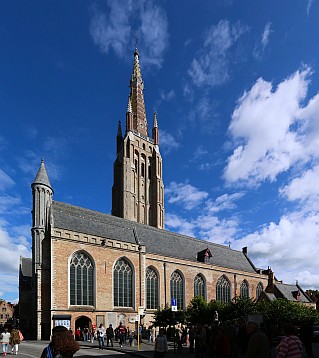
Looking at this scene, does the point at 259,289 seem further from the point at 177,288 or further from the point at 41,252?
the point at 41,252

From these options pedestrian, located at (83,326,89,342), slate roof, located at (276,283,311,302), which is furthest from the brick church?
slate roof, located at (276,283,311,302)

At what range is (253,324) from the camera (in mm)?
6387

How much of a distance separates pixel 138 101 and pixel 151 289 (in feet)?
154

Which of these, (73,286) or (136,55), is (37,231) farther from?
(136,55)

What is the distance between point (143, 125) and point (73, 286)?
4779cm

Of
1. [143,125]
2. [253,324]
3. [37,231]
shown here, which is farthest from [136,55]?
[253,324]

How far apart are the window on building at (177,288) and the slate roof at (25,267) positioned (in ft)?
76.7

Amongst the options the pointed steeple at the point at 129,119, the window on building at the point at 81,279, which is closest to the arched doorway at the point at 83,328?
the window on building at the point at 81,279

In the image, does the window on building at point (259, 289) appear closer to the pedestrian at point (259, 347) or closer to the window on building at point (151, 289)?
the window on building at point (151, 289)

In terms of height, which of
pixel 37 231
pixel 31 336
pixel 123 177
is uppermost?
pixel 123 177

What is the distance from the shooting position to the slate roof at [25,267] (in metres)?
54.5

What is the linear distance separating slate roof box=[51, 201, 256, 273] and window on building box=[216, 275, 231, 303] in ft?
6.91

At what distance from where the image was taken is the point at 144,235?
147 ft

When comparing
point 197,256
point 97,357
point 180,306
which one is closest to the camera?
point 97,357
